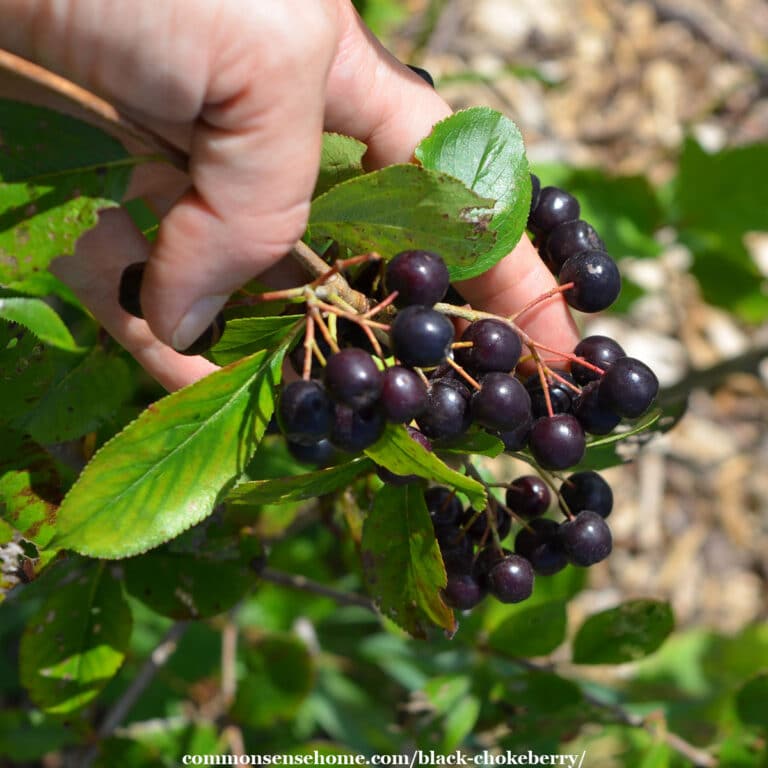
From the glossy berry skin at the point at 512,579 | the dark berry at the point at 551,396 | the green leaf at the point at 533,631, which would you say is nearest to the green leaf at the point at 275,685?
the green leaf at the point at 533,631

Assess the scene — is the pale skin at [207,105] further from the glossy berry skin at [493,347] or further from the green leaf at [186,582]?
the green leaf at [186,582]

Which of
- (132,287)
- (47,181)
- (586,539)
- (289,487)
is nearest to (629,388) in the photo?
(586,539)

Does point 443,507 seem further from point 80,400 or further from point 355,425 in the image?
point 80,400

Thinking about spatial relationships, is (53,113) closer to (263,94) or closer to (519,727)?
(263,94)

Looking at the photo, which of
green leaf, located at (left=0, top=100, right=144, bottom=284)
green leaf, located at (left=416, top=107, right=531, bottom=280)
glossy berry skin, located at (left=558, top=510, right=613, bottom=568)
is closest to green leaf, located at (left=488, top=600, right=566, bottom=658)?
glossy berry skin, located at (left=558, top=510, right=613, bottom=568)

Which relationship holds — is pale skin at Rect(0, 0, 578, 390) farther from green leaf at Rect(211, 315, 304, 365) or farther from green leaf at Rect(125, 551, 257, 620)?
green leaf at Rect(125, 551, 257, 620)

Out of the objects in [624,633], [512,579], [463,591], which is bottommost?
[624,633]

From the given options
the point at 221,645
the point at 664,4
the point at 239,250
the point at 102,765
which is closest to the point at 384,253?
the point at 239,250
